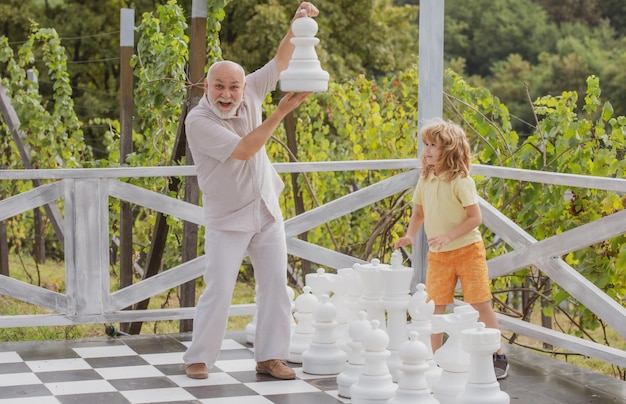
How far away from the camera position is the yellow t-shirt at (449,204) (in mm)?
4621

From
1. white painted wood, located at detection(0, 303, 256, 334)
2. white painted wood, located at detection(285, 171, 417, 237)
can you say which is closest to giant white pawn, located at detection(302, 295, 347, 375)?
white painted wood, located at detection(0, 303, 256, 334)

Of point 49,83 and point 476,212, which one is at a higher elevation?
point 49,83

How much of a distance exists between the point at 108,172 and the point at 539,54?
38515 mm

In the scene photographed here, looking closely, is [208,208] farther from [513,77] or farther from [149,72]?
[513,77]

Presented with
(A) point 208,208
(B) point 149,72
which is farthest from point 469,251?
(B) point 149,72

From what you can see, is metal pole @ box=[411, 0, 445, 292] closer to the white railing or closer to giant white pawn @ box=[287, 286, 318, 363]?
the white railing

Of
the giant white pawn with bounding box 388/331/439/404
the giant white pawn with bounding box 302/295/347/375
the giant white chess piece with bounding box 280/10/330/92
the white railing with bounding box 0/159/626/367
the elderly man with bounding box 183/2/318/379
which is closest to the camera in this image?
the giant white pawn with bounding box 388/331/439/404

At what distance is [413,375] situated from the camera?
4.15 metres

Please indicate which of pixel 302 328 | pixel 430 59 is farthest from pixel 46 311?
pixel 430 59

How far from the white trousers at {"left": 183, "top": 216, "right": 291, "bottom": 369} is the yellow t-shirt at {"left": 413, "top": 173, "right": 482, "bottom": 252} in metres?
0.69

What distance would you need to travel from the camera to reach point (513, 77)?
132 ft

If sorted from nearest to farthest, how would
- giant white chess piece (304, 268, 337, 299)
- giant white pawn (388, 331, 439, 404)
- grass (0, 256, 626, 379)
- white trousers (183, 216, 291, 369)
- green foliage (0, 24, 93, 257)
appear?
giant white pawn (388, 331, 439, 404)
white trousers (183, 216, 291, 369)
giant white chess piece (304, 268, 337, 299)
grass (0, 256, 626, 379)
green foliage (0, 24, 93, 257)

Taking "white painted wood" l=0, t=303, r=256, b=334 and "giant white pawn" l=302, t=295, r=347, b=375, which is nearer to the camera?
"giant white pawn" l=302, t=295, r=347, b=375

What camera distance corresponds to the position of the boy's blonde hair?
15.1 feet
